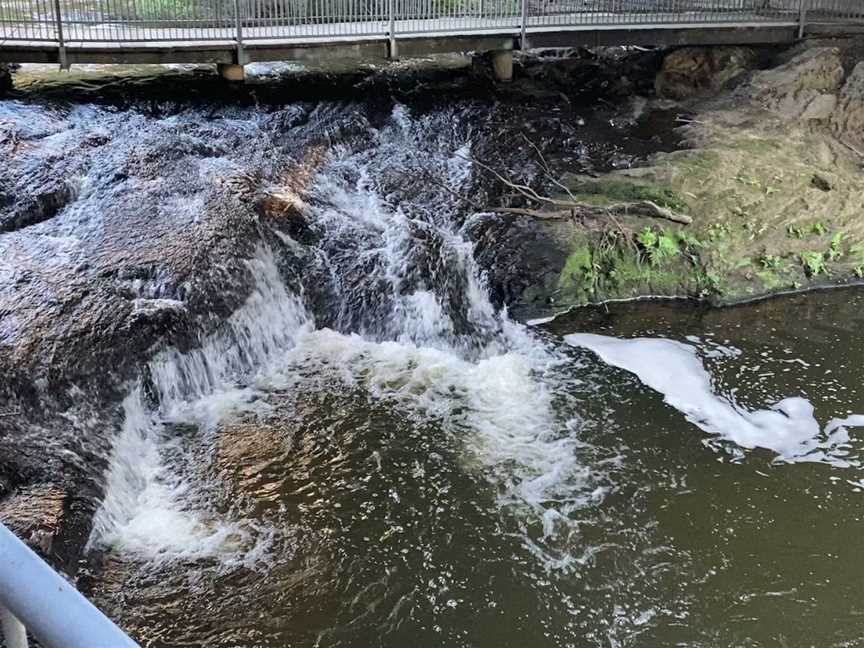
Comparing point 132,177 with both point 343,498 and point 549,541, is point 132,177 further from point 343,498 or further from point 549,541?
point 549,541

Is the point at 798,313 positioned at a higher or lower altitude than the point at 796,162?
lower

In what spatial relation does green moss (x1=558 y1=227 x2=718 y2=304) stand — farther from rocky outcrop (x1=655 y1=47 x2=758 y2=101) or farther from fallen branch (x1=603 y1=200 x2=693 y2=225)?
rocky outcrop (x1=655 y1=47 x2=758 y2=101)

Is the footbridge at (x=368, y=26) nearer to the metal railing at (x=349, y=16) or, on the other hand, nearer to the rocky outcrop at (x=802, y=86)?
the metal railing at (x=349, y=16)

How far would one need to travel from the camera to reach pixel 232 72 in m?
11.7

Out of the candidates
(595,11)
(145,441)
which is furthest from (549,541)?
(595,11)

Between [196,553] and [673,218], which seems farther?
[673,218]

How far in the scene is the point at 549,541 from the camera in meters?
5.73

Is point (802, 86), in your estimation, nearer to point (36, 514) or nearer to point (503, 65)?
point (503, 65)

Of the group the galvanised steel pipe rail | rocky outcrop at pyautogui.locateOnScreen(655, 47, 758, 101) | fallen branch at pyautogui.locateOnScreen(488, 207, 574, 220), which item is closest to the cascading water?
fallen branch at pyautogui.locateOnScreen(488, 207, 574, 220)

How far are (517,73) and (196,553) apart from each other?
9.96 meters

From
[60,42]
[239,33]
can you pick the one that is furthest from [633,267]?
[60,42]

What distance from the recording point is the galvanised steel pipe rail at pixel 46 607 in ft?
3.88

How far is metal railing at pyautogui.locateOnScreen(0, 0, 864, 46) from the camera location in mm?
10789

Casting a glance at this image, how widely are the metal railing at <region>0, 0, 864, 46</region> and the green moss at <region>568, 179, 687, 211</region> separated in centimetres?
337
